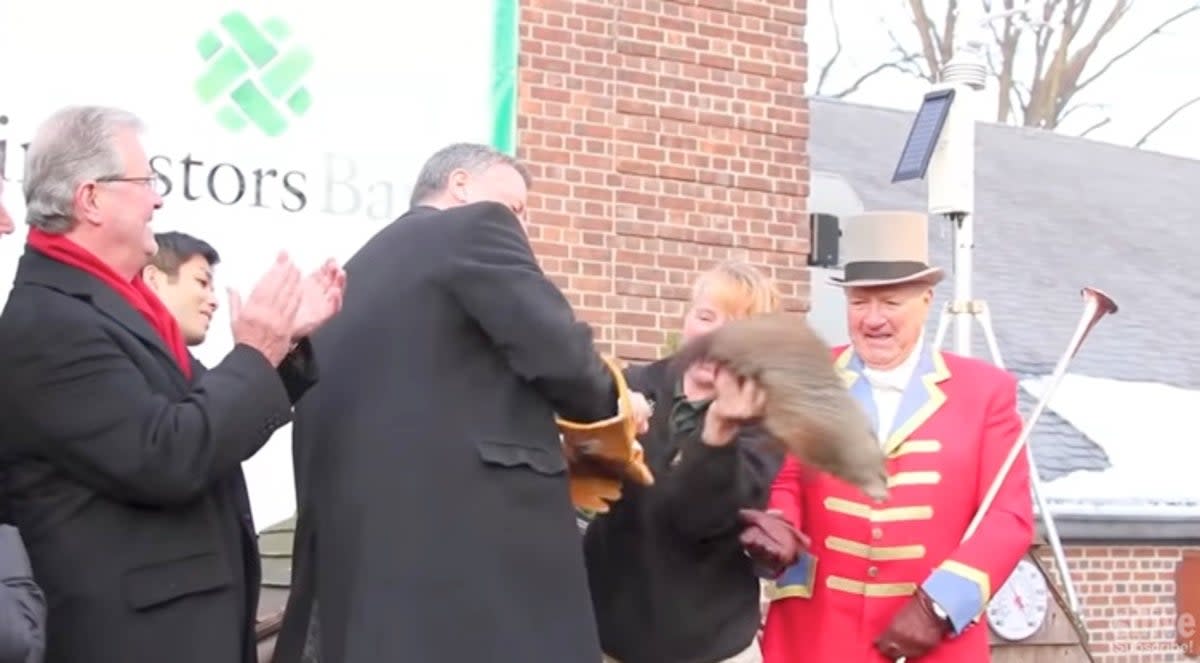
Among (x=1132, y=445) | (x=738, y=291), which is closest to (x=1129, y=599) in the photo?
(x=1132, y=445)

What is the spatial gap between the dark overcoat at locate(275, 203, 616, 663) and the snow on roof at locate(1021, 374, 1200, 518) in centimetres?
846

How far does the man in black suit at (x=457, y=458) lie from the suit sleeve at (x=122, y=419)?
0.22 meters

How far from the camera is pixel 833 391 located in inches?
138

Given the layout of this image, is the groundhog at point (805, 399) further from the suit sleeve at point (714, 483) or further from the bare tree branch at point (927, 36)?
the bare tree branch at point (927, 36)

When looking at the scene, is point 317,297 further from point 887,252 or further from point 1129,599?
point 1129,599

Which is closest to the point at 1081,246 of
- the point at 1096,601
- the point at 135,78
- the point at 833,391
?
the point at 1096,601

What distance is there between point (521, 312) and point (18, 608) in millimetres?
961

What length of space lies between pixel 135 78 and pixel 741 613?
396 centimetres

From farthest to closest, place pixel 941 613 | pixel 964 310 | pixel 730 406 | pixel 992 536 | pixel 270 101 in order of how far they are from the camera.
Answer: pixel 964 310, pixel 270 101, pixel 992 536, pixel 941 613, pixel 730 406

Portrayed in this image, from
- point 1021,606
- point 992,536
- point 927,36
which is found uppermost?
point 927,36

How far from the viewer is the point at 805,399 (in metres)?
3.46

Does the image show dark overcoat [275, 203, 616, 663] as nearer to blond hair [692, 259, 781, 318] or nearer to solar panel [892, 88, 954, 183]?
blond hair [692, 259, 781, 318]

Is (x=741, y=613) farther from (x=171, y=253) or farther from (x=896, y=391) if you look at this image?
(x=171, y=253)

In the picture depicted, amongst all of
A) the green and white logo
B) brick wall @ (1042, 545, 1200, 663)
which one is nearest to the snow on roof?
brick wall @ (1042, 545, 1200, 663)
